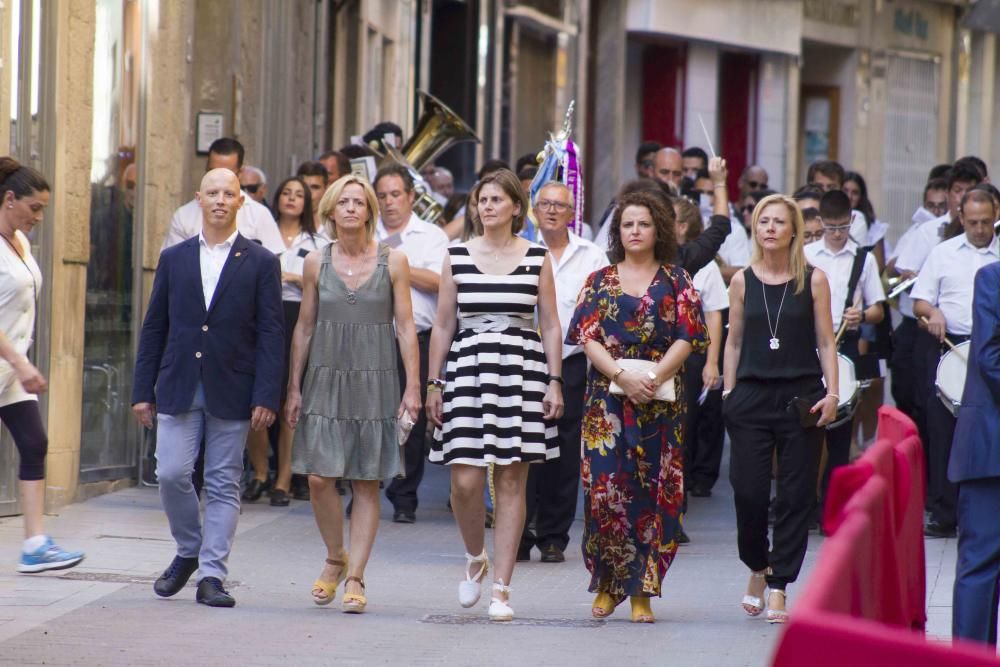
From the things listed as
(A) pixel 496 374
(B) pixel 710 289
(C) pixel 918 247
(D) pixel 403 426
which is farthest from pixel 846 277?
(D) pixel 403 426

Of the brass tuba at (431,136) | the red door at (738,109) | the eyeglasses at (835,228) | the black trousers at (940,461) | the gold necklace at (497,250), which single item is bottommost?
the black trousers at (940,461)

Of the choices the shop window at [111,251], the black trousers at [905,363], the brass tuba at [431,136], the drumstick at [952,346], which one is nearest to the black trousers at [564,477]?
the drumstick at [952,346]

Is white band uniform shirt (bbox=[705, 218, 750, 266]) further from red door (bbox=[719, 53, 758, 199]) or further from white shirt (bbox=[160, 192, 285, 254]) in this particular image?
red door (bbox=[719, 53, 758, 199])

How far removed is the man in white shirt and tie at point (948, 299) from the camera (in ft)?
36.3

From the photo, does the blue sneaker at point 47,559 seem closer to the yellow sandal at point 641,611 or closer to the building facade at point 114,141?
the building facade at point 114,141

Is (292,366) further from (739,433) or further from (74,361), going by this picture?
(74,361)

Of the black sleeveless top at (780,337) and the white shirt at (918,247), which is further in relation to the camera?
the white shirt at (918,247)

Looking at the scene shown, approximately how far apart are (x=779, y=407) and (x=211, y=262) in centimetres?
258

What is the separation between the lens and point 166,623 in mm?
7852

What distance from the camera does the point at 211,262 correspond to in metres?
8.49

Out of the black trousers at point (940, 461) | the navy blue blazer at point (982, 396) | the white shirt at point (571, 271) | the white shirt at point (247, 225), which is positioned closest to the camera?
the navy blue blazer at point (982, 396)

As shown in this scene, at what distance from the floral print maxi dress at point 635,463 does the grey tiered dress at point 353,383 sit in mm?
919

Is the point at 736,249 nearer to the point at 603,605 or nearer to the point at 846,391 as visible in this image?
the point at 846,391

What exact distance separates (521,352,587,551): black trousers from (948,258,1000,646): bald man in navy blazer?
3.58 metres
